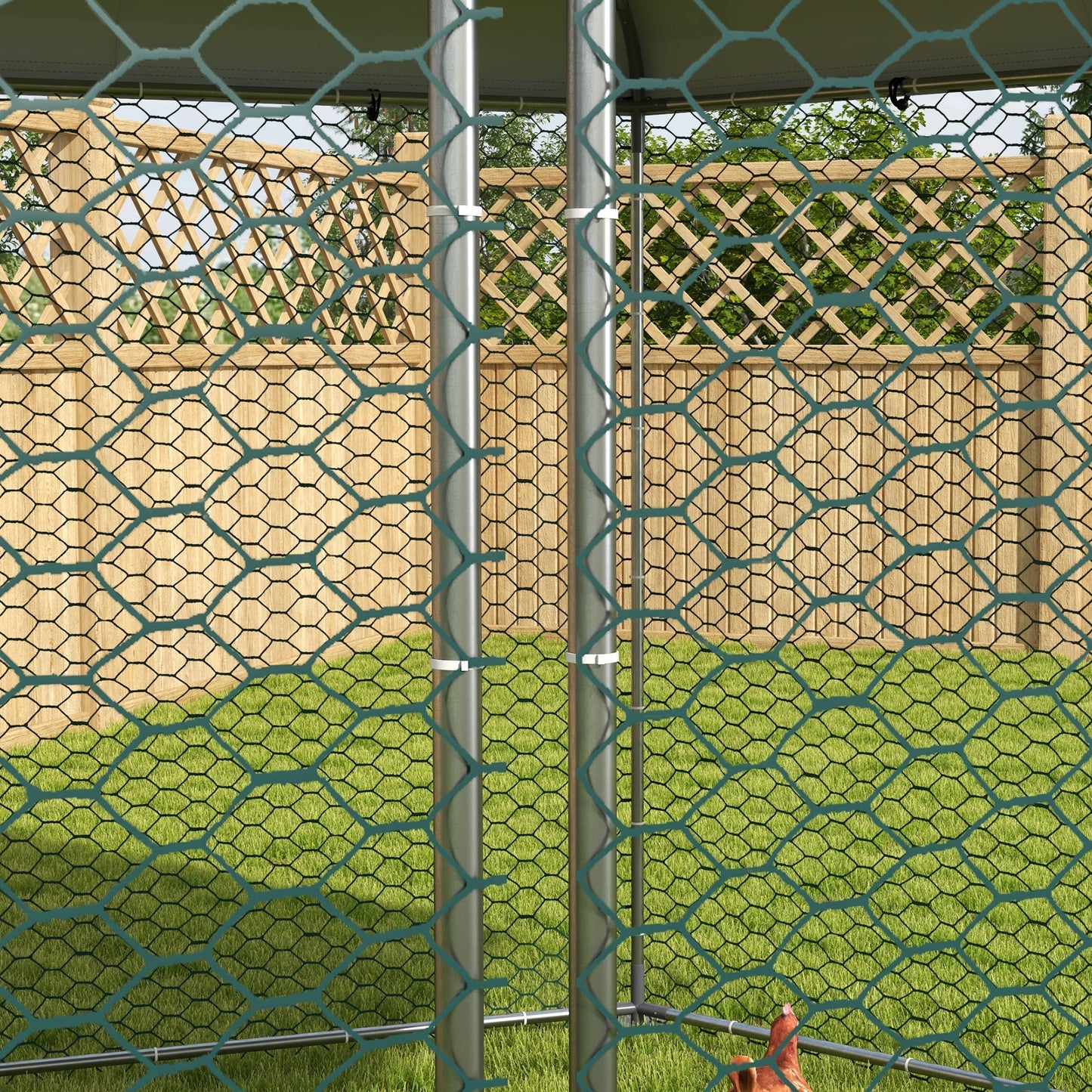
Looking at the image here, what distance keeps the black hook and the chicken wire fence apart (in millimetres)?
31

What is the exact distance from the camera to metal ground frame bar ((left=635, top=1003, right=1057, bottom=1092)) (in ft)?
7.34

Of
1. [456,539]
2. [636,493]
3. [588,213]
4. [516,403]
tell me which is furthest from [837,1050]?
[516,403]

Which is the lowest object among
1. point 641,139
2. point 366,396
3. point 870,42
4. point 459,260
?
point 366,396

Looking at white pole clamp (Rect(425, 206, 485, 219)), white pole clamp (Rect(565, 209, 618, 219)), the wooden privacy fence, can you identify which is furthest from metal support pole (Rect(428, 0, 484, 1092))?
the wooden privacy fence

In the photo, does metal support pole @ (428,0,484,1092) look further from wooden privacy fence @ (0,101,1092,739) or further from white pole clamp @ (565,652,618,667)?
wooden privacy fence @ (0,101,1092,739)

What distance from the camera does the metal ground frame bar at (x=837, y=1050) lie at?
2238mm

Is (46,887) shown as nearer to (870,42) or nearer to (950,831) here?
(950,831)

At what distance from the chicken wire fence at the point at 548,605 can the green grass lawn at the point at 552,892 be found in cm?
2

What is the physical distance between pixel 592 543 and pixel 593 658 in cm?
13

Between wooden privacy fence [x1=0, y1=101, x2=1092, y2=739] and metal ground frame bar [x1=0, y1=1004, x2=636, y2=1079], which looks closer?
metal ground frame bar [x1=0, y1=1004, x2=636, y2=1079]

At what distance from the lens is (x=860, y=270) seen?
5.75 m

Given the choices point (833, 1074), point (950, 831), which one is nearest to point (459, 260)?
point (833, 1074)

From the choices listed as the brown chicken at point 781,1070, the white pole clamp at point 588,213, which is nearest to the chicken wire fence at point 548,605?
the white pole clamp at point 588,213

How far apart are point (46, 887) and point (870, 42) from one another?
299 centimetres
